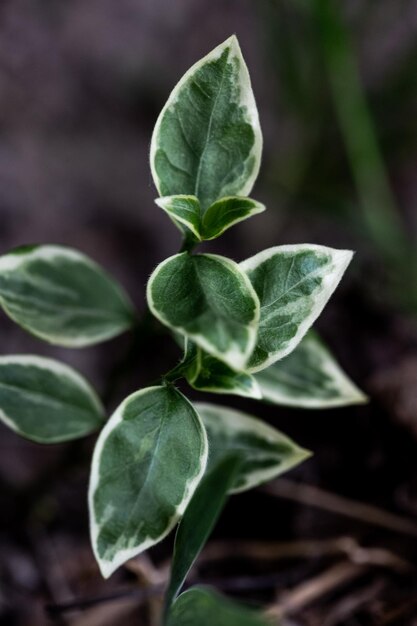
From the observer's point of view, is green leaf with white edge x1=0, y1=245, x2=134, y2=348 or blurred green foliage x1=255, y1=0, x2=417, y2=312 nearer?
green leaf with white edge x1=0, y1=245, x2=134, y2=348

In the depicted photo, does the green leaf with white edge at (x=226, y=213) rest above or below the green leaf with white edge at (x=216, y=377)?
above

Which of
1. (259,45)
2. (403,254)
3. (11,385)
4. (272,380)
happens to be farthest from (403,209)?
(11,385)

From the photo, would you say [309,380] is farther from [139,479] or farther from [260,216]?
[260,216]

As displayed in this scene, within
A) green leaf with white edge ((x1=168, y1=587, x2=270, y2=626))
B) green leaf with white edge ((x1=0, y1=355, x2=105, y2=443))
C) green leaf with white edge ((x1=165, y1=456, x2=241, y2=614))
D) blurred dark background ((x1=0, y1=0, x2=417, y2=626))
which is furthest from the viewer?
blurred dark background ((x1=0, y1=0, x2=417, y2=626))

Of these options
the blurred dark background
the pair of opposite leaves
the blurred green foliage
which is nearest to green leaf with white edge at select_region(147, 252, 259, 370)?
the pair of opposite leaves

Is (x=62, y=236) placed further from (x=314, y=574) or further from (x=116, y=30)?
(x=314, y=574)

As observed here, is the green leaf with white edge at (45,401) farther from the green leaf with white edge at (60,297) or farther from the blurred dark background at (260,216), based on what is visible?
the blurred dark background at (260,216)

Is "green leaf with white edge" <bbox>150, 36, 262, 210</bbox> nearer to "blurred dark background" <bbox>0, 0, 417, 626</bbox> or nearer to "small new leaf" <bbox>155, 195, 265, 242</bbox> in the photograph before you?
"small new leaf" <bbox>155, 195, 265, 242</bbox>

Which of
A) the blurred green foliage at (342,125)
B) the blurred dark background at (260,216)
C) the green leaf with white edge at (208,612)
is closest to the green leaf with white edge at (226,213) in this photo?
the green leaf with white edge at (208,612)
